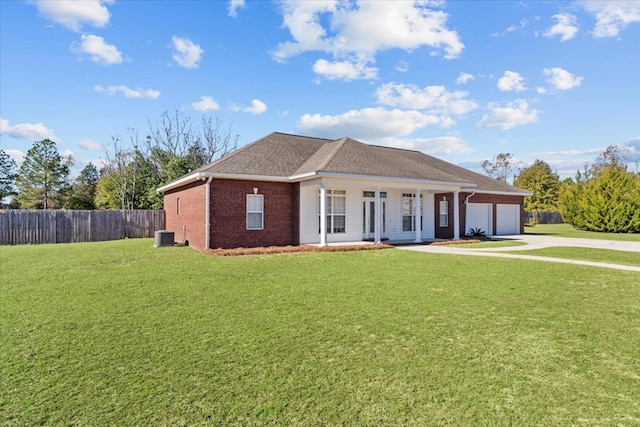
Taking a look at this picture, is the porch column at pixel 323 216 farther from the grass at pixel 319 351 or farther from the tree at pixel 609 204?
the tree at pixel 609 204

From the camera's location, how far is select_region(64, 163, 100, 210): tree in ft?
144

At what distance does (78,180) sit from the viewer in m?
49.6

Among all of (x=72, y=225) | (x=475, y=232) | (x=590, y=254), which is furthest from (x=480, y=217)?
(x=72, y=225)

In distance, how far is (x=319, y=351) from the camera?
438 cm

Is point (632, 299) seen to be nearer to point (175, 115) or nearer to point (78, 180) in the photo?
point (175, 115)

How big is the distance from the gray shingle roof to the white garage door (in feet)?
27.9

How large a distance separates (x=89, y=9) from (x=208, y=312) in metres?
12.1

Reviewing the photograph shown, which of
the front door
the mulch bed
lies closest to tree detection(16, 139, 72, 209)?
the mulch bed

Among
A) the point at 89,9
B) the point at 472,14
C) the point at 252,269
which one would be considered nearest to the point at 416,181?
the point at 472,14

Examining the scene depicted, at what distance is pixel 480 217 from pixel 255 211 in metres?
15.8

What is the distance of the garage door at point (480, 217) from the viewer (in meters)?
23.5

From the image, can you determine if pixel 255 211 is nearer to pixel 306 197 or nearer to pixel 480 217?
pixel 306 197

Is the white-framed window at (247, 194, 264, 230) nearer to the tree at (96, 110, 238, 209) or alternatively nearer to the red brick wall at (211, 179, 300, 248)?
the red brick wall at (211, 179, 300, 248)

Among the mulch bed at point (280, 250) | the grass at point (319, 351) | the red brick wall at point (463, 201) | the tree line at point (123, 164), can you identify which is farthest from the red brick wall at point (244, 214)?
the tree line at point (123, 164)
